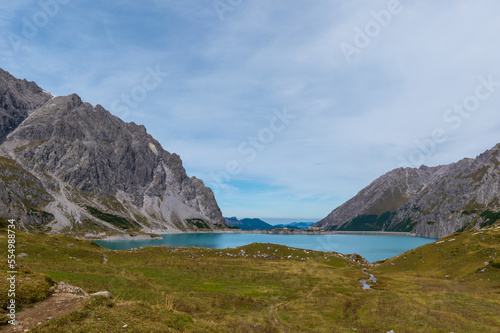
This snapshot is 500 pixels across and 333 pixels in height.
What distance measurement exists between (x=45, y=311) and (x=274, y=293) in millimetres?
43759

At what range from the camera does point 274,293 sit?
56406mm

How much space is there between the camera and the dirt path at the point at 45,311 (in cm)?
1725

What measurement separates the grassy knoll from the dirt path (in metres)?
1.20

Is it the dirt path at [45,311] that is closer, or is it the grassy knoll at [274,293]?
the dirt path at [45,311]

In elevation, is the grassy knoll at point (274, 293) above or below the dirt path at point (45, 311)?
below

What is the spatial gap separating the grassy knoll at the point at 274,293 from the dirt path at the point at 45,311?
3.95 ft

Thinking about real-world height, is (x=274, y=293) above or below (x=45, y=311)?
below

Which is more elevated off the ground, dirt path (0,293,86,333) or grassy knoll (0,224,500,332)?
dirt path (0,293,86,333)

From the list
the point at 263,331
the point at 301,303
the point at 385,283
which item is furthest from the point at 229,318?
the point at 385,283

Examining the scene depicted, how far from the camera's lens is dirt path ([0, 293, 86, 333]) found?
1725cm

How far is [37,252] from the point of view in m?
73.4

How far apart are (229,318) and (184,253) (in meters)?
73.0

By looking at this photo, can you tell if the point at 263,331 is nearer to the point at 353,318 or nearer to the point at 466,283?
the point at 353,318

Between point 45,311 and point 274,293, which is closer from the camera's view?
point 45,311
